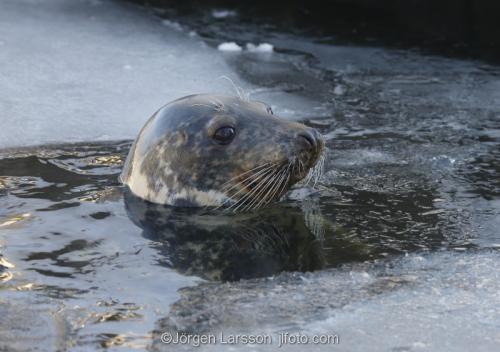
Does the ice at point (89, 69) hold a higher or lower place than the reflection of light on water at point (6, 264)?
higher

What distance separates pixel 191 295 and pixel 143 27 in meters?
5.10

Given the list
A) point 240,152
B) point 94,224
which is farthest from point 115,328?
point 240,152

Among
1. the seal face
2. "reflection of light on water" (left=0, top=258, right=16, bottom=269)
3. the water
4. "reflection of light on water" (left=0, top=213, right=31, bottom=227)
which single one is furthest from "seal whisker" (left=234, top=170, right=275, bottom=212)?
"reflection of light on water" (left=0, top=258, right=16, bottom=269)

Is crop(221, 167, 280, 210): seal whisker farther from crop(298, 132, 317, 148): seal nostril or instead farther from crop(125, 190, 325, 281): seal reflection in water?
crop(298, 132, 317, 148): seal nostril

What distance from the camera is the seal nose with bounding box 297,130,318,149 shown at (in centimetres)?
422

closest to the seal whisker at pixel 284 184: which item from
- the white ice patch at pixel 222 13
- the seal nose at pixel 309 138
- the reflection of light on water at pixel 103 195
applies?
the seal nose at pixel 309 138

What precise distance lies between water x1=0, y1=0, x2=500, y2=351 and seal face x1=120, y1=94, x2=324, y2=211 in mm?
156

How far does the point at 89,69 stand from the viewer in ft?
22.3

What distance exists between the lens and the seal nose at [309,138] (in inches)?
166

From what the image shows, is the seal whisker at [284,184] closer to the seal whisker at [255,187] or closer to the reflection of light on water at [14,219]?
the seal whisker at [255,187]

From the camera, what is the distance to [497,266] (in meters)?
3.55

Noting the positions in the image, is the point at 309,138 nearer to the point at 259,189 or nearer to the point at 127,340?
the point at 259,189

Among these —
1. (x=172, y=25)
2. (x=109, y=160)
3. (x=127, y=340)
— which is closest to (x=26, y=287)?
(x=127, y=340)

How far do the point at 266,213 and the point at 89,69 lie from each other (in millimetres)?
2851
